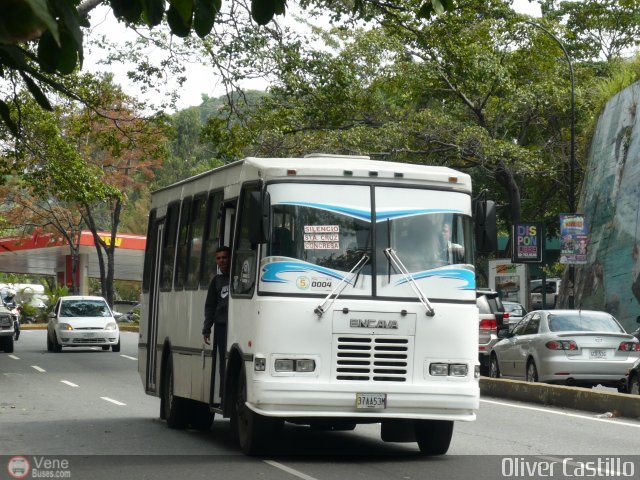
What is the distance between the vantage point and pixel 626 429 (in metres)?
14.9

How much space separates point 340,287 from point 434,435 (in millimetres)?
1894

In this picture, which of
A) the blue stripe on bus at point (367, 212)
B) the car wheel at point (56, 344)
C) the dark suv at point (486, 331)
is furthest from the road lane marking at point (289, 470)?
the car wheel at point (56, 344)

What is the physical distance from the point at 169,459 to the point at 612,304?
2598cm

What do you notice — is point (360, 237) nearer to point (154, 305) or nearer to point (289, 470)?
point (289, 470)

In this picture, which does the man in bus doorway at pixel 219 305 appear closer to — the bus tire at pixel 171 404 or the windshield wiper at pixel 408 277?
the windshield wiper at pixel 408 277

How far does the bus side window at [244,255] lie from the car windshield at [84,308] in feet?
87.2

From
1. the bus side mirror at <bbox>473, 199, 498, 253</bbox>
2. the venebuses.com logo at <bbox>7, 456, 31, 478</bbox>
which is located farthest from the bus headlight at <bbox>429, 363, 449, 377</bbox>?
the venebuses.com logo at <bbox>7, 456, 31, 478</bbox>

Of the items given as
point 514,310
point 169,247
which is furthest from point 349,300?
point 514,310

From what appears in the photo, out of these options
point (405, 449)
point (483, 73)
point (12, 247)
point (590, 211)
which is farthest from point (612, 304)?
point (12, 247)

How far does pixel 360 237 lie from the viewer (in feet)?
38.1

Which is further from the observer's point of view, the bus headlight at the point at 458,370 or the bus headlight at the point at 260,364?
the bus headlight at the point at 458,370

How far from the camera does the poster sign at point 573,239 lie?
30.9 meters

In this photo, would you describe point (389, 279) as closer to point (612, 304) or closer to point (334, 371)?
point (334, 371)

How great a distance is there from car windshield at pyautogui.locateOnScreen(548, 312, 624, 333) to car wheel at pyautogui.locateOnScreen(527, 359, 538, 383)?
0.77 m
